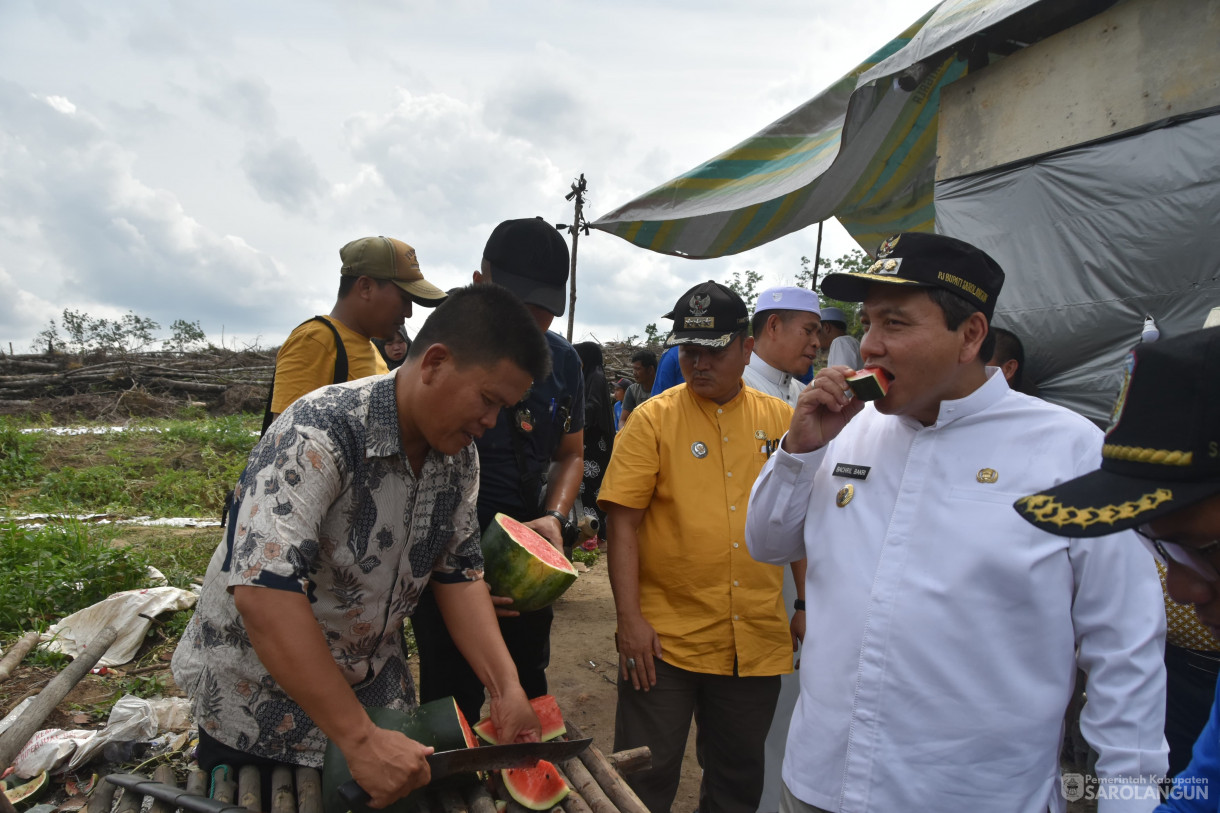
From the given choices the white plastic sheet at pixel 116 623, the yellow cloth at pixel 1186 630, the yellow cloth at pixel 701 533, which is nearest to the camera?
the yellow cloth at pixel 1186 630

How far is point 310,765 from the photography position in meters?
2.18

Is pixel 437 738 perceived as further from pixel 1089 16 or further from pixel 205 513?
pixel 205 513

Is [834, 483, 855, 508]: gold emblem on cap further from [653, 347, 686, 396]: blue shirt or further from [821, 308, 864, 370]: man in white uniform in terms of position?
[821, 308, 864, 370]: man in white uniform

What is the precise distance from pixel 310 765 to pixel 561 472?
1.77 m

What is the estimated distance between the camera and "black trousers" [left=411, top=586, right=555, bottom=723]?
316 centimetres

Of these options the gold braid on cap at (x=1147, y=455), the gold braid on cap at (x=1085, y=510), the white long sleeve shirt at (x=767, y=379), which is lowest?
the gold braid on cap at (x=1085, y=510)

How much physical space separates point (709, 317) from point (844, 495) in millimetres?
1297

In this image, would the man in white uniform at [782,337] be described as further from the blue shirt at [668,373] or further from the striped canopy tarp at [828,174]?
the striped canopy tarp at [828,174]

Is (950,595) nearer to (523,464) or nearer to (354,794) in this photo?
(354,794)

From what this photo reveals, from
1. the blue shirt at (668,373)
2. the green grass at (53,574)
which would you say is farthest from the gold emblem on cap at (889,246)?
the green grass at (53,574)

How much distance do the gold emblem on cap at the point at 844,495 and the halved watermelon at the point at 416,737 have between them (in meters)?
1.29

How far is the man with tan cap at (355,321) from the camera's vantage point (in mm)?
3230

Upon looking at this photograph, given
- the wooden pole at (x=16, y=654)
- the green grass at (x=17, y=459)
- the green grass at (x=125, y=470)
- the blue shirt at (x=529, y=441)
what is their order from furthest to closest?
the green grass at (x=17, y=459) < the green grass at (x=125, y=470) < the wooden pole at (x=16, y=654) < the blue shirt at (x=529, y=441)

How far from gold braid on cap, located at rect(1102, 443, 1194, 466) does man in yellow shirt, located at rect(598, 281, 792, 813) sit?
2.00 m
